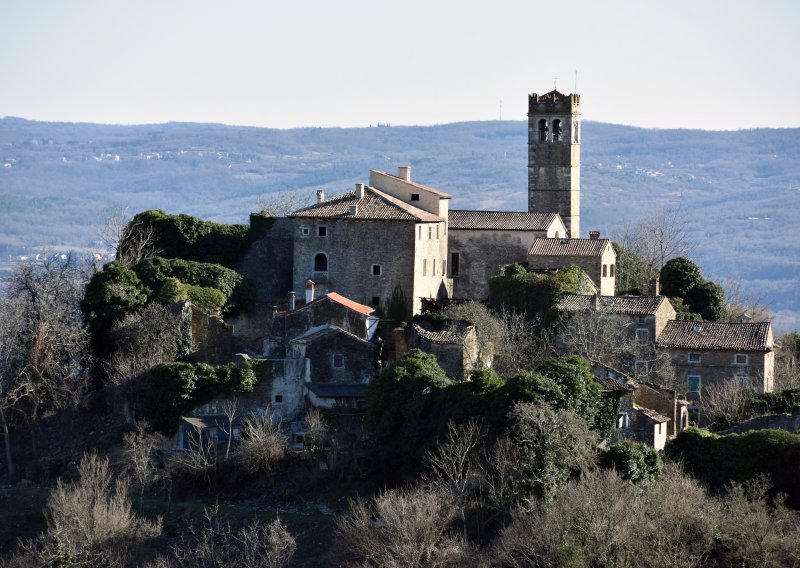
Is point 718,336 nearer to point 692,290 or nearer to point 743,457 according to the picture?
point 692,290

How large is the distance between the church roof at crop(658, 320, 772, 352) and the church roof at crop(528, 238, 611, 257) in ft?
18.3

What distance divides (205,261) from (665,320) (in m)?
16.3

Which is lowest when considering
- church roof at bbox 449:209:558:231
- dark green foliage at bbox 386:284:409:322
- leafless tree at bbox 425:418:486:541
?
leafless tree at bbox 425:418:486:541

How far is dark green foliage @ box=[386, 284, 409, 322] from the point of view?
53.7 meters

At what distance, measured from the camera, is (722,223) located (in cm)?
18350

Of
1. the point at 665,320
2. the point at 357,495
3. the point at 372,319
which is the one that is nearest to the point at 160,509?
the point at 357,495

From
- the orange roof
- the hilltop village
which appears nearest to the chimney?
the hilltop village

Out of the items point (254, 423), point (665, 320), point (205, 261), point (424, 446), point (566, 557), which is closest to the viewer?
point (566, 557)

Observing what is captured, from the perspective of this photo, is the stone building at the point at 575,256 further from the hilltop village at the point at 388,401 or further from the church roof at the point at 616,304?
the church roof at the point at 616,304

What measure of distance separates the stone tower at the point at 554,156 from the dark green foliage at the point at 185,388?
21.1 meters

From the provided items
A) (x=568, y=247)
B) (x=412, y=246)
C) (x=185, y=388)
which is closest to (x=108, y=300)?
(x=185, y=388)

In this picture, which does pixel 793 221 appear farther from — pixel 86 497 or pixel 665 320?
pixel 86 497

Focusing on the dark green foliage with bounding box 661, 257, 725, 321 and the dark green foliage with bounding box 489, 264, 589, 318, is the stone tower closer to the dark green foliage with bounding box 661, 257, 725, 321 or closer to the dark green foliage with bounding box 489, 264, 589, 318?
the dark green foliage with bounding box 661, 257, 725, 321

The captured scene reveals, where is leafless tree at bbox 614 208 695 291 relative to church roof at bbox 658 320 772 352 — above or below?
above
